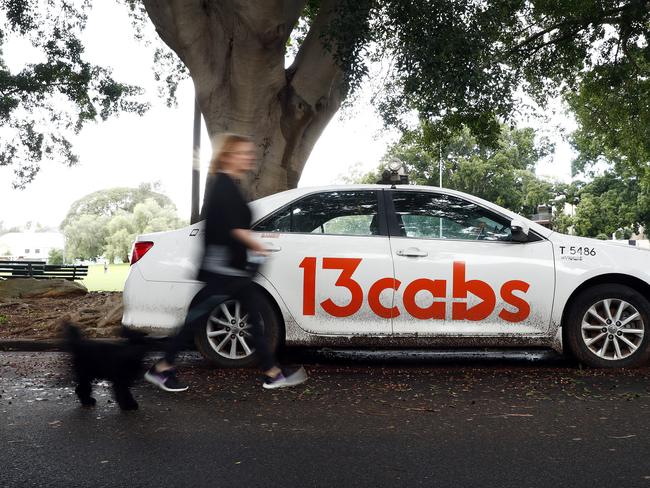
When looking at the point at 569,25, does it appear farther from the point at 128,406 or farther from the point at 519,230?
the point at 128,406

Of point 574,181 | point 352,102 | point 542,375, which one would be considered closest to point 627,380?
point 542,375

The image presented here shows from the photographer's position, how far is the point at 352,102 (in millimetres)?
12500

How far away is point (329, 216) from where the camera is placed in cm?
629

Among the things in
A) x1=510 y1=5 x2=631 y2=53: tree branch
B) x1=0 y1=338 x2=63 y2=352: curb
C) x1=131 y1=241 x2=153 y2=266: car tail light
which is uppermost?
x1=510 y1=5 x2=631 y2=53: tree branch

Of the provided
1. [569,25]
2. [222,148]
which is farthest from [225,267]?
[569,25]

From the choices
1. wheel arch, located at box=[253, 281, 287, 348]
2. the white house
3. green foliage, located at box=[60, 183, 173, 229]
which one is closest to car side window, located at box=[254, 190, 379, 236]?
wheel arch, located at box=[253, 281, 287, 348]

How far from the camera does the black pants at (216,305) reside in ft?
16.0

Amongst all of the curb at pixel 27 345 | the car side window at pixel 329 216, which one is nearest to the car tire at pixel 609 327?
the car side window at pixel 329 216

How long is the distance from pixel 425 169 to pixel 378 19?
4573 cm

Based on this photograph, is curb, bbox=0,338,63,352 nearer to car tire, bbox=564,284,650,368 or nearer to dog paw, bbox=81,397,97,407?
dog paw, bbox=81,397,97,407

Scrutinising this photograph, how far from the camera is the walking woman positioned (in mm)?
4953

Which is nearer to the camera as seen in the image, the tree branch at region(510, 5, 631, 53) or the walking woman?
the walking woman

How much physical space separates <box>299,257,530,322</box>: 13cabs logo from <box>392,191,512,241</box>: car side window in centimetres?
39

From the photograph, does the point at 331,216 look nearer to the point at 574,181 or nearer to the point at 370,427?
the point at 370,427
